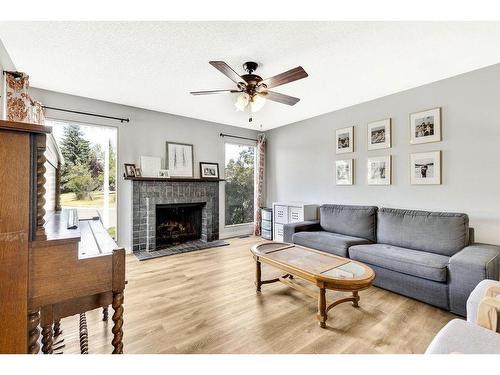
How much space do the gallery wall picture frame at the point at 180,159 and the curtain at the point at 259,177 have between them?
1.60 m

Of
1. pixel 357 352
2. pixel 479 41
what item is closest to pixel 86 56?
pixel 357 352

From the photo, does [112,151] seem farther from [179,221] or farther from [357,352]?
[357,352]

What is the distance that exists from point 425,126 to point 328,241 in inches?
78.0

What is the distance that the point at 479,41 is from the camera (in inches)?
81.4

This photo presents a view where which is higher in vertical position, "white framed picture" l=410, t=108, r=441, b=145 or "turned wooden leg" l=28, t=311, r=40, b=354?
"white framed picture" l=410, t=108, r=441, b=145

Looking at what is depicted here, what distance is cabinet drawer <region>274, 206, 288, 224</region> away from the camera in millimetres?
4574

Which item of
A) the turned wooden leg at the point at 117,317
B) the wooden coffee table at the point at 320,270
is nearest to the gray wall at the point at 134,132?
the wooden coffee table at the point at 320,270

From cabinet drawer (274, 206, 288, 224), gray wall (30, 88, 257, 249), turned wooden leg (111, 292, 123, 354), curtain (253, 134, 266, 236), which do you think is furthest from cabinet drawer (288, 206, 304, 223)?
turned wooden leg (111, 292, 123, 354)

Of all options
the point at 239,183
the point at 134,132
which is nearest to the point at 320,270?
the point at 239,183

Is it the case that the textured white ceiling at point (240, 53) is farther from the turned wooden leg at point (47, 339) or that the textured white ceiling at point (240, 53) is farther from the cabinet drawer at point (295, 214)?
the turned wooden leg at point (47, 339)

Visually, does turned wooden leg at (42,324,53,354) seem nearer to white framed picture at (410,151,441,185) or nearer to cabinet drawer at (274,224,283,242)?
cabinet drawer at (274,224,283,242)

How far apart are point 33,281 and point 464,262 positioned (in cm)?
300

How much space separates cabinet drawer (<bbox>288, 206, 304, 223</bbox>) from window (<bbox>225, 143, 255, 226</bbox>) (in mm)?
1271

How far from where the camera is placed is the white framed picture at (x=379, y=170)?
3.39 metres
